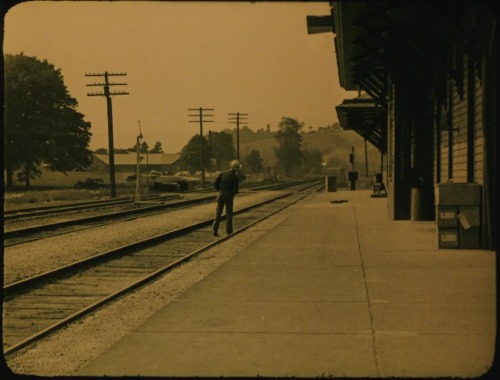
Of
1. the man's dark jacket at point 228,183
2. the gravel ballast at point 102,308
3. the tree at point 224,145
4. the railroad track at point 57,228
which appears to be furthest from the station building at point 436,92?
the tree at point 224,145

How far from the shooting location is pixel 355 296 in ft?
23.8

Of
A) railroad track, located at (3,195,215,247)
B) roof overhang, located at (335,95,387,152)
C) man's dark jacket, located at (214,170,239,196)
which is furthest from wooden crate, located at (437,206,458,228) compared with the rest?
roof overhang, located at (335,95,387,152)

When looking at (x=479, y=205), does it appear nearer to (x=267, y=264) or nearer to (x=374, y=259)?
(x=374, y=259)

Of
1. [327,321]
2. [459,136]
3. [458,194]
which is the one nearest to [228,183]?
[459,136]

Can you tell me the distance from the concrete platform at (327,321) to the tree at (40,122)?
5091 cm

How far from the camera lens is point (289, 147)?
162m

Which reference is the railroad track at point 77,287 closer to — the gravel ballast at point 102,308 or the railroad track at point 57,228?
the gravel ballast at point 102,308

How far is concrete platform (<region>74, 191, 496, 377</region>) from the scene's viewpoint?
4.71 m

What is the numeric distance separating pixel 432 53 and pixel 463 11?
3.93 meters

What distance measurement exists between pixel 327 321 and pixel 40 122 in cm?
5747

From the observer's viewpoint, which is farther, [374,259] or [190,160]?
[190,160]

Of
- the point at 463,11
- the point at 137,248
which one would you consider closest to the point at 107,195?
the point at 137,248

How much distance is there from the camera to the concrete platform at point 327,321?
4.71 m

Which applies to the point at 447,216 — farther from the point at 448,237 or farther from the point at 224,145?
the point at 224,145
